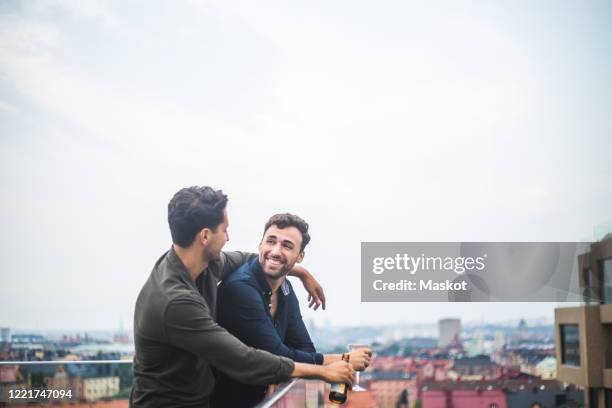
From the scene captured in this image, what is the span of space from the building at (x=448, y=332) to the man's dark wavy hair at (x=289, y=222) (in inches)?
932

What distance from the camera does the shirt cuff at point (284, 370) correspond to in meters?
1.64

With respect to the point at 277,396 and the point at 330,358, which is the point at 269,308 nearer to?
the point at 330,358

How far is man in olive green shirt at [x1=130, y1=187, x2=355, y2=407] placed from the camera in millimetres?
1547

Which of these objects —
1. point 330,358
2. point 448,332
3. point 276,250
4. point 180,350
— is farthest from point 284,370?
point 448,332

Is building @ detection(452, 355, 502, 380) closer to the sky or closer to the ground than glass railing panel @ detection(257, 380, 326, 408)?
closer to the ground

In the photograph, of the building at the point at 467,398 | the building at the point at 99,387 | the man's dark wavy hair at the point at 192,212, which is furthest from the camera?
the building at the point at 467,398

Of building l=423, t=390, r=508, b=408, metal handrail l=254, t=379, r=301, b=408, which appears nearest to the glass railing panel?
metal handrail l=254, t=379, r=301, b=408

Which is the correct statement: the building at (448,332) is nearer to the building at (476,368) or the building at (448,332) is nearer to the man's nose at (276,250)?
the building at (476,368)

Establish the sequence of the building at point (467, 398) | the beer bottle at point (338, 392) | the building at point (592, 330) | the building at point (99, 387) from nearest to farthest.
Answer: the beer bottle at point (338, 392) → the building at point (99, 387) → the building at point (467, 398) → the building at point (592, 330)

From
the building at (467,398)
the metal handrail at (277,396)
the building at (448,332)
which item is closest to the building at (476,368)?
the building at (467,398)

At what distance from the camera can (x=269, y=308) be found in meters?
2.15

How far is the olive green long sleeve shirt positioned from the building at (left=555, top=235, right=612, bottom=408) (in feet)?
74.2

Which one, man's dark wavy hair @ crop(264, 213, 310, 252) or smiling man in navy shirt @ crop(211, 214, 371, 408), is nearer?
smiling man in navy shirt @ crop(211, 214, 371, 408)

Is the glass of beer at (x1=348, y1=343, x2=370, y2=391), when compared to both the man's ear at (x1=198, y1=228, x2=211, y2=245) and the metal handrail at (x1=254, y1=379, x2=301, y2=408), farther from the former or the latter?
the man's ear at (x1=198, y1=228, x2=211, y2=245)
